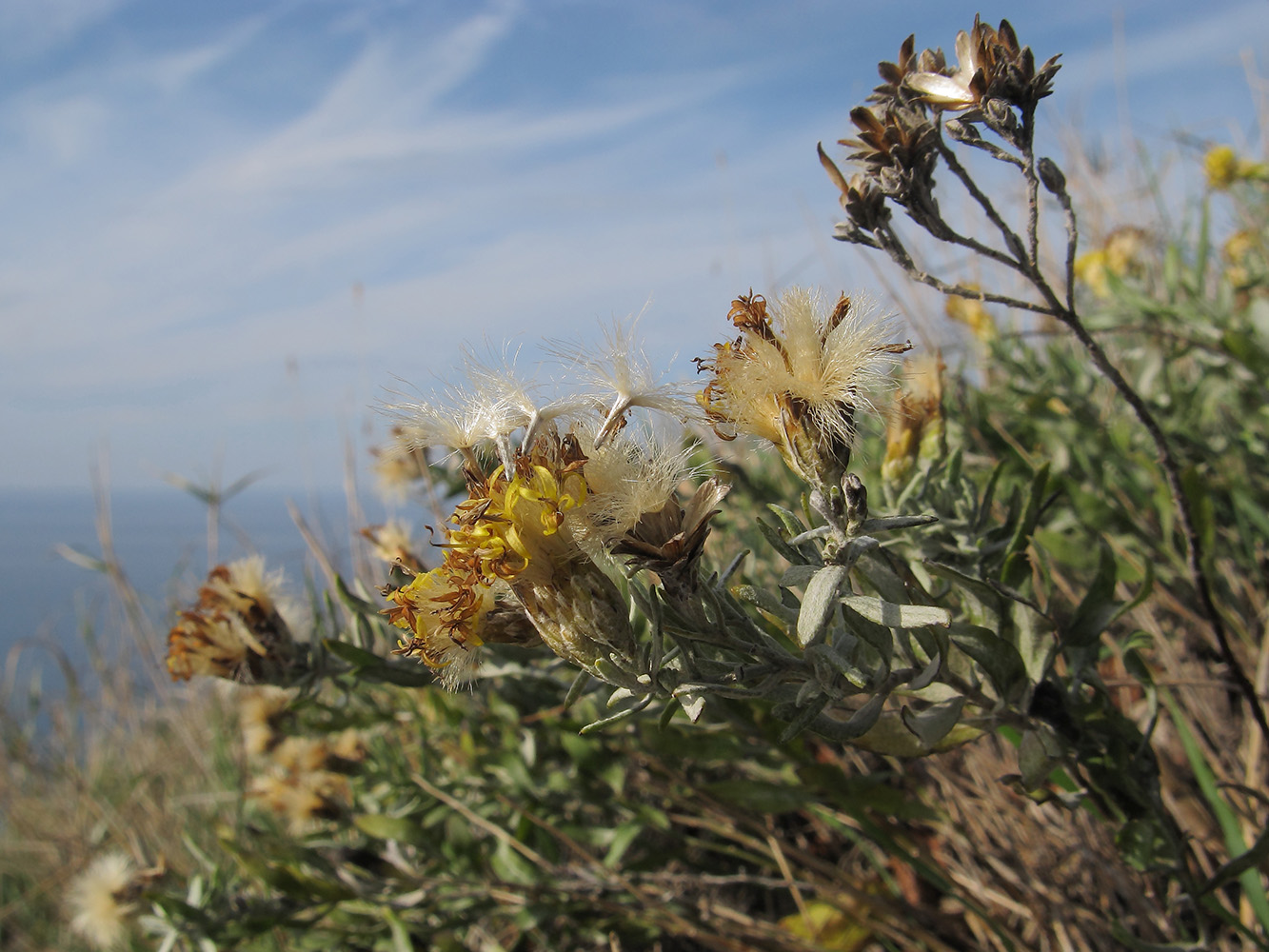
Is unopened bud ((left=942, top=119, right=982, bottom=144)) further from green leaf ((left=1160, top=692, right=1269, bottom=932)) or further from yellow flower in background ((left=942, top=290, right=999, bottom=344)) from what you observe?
yellow flower in background ((left=942, top=290, right=999, bottom=344))

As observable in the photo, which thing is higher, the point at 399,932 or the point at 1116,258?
the point at 1116,258

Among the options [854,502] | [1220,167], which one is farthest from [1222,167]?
[854,502]

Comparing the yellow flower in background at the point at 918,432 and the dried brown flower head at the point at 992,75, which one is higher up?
the dried brown flower head at the point at 992,75

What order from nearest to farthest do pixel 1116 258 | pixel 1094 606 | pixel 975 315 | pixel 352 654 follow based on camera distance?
pixel 1094 606 → pixel 352 654 → pixel 975 315 → pixel 1116 258

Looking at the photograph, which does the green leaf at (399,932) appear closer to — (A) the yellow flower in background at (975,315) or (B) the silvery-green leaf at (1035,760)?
(B) the silvery-green leaf at (1035,760)

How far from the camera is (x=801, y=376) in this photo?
2.56ft

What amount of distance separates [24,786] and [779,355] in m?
5.34

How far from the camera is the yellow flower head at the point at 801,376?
2.54 feet

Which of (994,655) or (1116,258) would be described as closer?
(994,655)

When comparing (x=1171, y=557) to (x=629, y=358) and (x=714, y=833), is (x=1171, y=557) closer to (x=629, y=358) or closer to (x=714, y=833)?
(x=714, y=833)

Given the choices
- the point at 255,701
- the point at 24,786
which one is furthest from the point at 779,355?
the point at 24,786

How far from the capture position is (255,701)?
201 centimetres

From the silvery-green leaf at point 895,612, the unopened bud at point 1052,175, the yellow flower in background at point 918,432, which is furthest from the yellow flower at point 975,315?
the silvery-green leaf at point 895,612

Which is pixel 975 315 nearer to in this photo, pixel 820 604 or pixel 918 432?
pixel 918 432
